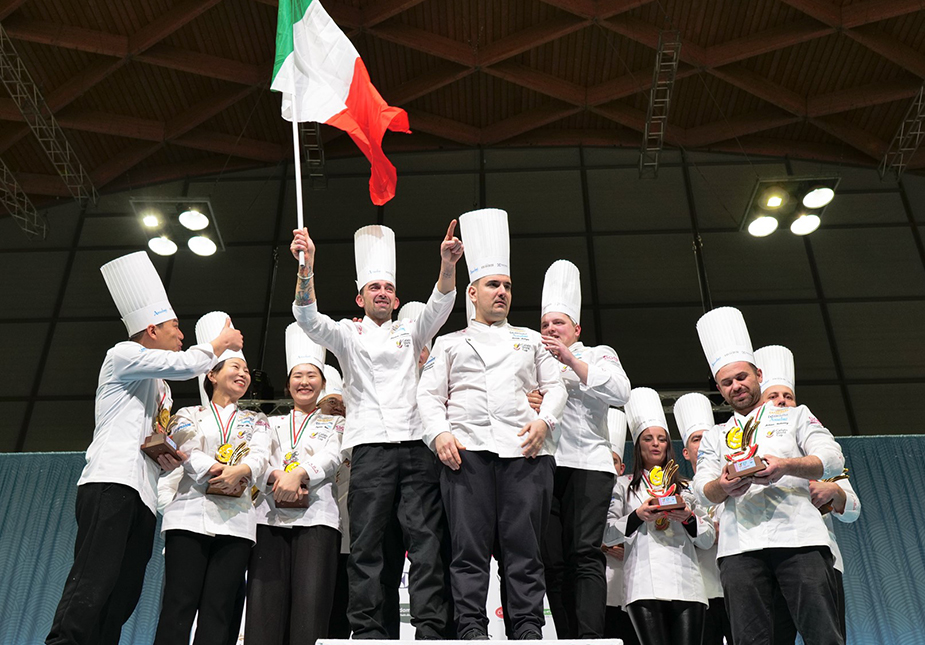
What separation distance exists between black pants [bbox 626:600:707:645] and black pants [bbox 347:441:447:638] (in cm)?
124

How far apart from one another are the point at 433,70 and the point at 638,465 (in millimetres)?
5959

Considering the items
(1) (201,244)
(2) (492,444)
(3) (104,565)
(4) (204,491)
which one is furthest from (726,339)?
(1) (201,244)

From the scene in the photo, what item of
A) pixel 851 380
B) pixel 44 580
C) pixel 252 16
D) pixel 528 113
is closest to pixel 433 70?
pixel 528 113

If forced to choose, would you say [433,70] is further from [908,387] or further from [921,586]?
[921,586]

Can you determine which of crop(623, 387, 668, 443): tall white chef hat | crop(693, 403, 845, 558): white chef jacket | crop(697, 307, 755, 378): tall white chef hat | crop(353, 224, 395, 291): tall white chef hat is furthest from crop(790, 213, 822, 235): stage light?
crop(353, 224, 395, 291): tall white chef hat

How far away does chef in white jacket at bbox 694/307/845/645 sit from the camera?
2.96 m

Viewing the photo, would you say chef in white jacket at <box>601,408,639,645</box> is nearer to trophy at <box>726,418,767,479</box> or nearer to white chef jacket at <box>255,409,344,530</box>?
trophy at <box>726,418,767,479</box>

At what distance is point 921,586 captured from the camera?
7.12 meters

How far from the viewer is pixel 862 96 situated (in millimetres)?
8805

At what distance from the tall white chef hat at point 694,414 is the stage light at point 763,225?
3.17 metres

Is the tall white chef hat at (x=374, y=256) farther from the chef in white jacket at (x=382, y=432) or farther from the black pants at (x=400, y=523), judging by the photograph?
the black pants at (x=400, y=523)

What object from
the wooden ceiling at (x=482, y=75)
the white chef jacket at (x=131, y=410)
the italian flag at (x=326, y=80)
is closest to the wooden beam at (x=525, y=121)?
the wooden ceiling at (x=482, y=75)

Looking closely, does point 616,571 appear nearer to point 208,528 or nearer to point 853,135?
point 208,528

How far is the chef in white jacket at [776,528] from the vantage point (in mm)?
2959
